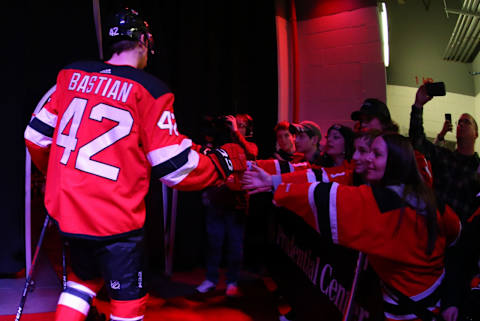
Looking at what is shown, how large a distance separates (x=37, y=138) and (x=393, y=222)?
67.9 inches

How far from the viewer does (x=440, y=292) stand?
178 centimetres

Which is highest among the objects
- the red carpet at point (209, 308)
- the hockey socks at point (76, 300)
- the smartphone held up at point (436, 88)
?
the smartphone held up at point (436, 88)

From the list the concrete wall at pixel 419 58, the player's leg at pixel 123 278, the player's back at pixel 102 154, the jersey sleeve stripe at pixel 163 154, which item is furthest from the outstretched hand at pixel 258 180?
the concrete wall at pixel 419 58

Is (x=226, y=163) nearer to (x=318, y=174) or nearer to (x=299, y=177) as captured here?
(x=299, y=177)

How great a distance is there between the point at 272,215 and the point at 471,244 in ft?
4.63

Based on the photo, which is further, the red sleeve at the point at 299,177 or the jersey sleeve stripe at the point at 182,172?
the red sleeve at the point at 299,177

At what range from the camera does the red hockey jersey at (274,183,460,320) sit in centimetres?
167

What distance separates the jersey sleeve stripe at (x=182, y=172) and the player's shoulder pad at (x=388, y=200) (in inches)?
33.2

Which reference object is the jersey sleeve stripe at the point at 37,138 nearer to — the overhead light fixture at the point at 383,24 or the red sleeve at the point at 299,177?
the red sleeve at the point at 299,177

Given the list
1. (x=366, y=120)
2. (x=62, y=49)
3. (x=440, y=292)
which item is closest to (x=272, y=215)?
(x=366, y=120)

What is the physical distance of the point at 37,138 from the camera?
1.94m

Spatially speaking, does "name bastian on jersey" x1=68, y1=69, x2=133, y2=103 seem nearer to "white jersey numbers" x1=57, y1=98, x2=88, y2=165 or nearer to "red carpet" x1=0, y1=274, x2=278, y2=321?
"white jersey numbers" x1=57, y1=98, x2=88, y2=165

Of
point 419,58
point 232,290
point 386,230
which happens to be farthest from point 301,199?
point 419,58

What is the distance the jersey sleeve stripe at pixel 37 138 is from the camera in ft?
6.33
